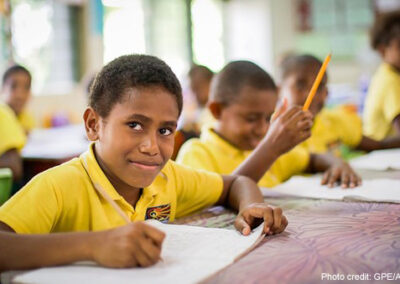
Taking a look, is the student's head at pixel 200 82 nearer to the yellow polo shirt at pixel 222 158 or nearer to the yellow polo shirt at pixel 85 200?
the yellow polo shirt at pixel 222 158

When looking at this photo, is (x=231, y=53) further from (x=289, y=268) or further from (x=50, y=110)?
(x=289, y=268)

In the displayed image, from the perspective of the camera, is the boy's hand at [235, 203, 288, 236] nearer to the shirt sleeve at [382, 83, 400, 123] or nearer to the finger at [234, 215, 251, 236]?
the finger at [234, 215, 251, 236]

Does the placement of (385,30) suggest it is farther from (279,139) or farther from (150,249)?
(150,249)

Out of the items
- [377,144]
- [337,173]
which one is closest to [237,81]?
[337,173]

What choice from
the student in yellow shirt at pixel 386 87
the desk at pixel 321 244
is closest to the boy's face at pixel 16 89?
the student in yellow shirt at pixel 386 87

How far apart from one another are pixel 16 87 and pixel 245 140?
2.01 metres

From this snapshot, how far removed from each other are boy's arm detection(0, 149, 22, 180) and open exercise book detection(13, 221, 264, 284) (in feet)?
4.12

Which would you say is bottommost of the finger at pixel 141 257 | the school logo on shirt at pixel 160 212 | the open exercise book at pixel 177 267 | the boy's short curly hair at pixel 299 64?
the school logo on shirt at pixel 160 212

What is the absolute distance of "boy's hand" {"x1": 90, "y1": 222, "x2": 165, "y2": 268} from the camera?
0.58 metres

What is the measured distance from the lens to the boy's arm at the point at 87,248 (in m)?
0.59

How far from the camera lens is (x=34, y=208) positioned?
704mm

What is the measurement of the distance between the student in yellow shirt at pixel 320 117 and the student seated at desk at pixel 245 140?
29 cm

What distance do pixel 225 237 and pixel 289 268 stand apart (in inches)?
6.4

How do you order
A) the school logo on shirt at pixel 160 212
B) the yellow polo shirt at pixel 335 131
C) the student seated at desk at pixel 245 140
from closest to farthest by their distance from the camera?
the school logo on shirt at pixel 160 212
the student seated at desk at pixel 245 140
the yellow polo shirt at pixel 335 131
